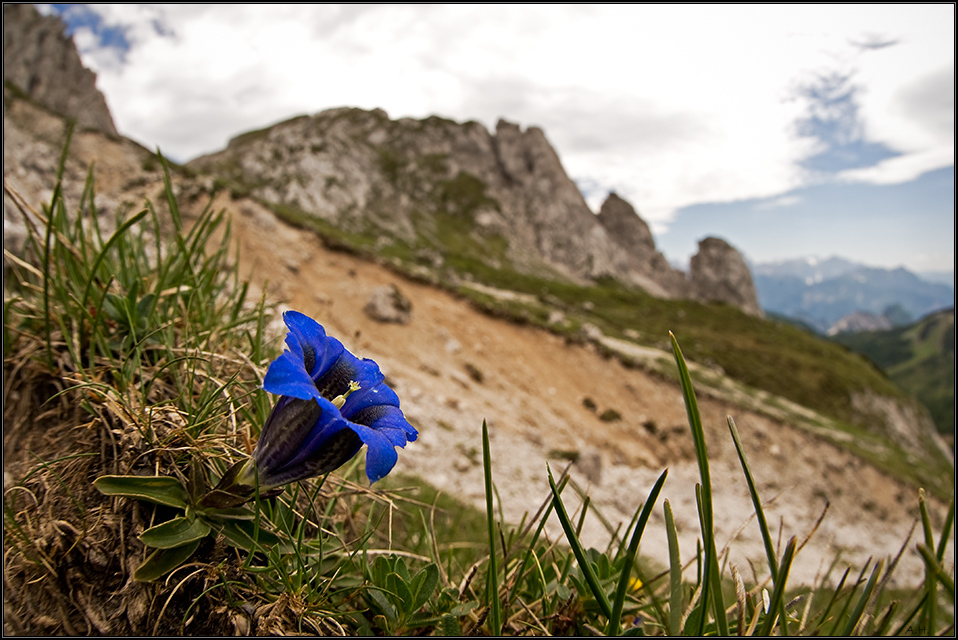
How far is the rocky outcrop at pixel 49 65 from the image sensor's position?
3514 inches

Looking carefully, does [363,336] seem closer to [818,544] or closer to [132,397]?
[132,397]

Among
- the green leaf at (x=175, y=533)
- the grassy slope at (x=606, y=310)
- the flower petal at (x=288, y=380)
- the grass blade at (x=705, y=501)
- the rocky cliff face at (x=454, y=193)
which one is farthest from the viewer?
the rocky cliff face at (x=454, y=193)

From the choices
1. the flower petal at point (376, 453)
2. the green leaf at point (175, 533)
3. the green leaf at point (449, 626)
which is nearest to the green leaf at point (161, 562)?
the green leaf at point (175, 533)

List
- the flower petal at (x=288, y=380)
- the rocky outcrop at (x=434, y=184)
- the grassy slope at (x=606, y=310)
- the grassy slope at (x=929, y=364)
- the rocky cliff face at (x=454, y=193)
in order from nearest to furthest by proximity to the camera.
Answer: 1. the flower petal at (x=288, y=380)
2. the grassy slope at (x=606, y=310)
3. the rocky outcrop at (x=434, y=184)
4. the rocky cliff face at (x=454, y=193)
5. the grassy slope at (x=929, y=364)

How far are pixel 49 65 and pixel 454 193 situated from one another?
9245cm

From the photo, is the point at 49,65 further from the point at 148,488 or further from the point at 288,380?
the point at 288,380

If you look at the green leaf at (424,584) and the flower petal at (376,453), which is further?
the green leaf at (424,584)

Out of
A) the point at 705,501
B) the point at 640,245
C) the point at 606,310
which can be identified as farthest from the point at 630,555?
the point at 640,245

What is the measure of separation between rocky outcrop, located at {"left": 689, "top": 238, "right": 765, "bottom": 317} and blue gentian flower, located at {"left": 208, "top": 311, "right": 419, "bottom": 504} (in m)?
139

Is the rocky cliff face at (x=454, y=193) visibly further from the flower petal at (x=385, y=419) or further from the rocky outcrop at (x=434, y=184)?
the flower petal at (x=385, y=419)

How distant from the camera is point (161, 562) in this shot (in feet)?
4.62

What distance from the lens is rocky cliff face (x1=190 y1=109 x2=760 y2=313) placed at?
112 meters

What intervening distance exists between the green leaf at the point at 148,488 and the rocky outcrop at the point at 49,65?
370 ft

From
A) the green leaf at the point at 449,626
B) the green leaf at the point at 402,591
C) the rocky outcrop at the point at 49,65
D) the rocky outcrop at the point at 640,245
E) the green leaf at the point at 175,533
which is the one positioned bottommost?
the green leaf at the point at 449,626
